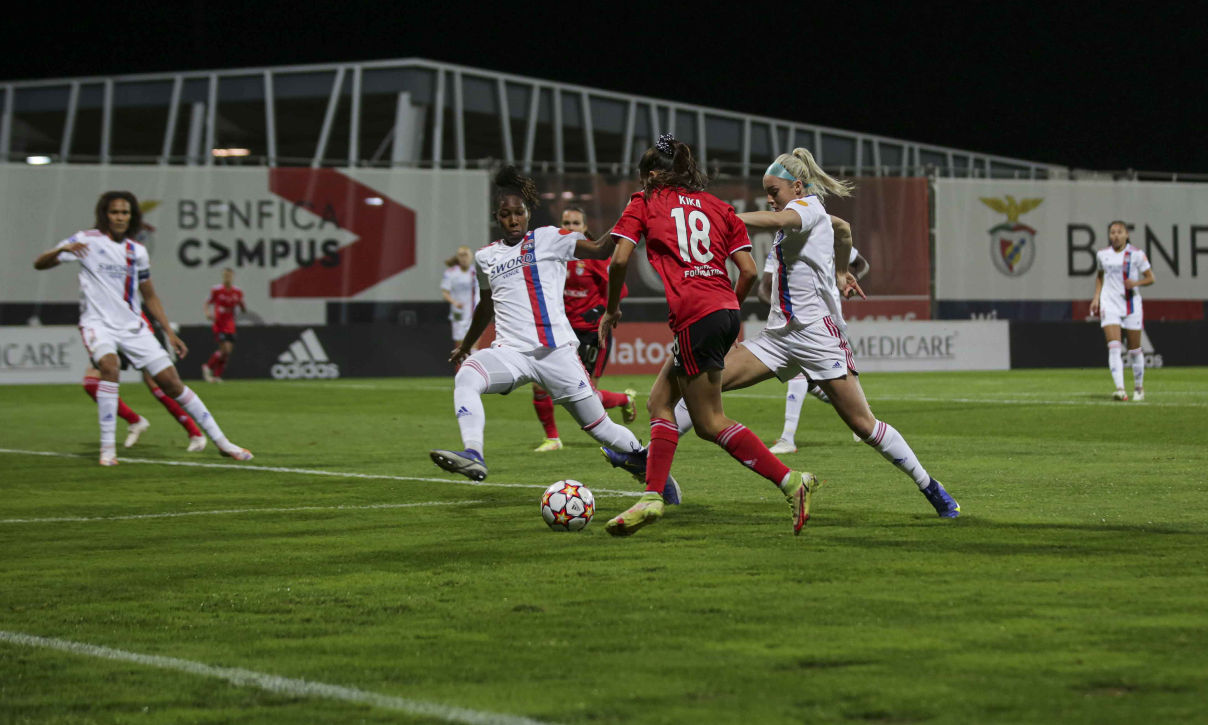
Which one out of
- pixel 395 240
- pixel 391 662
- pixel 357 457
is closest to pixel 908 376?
pixel 395 240

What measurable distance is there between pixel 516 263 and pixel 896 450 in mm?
2566

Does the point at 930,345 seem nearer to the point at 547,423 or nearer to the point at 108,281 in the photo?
the point at 547,423

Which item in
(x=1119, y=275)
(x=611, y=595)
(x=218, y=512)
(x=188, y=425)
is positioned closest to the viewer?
(x=611, y=595)

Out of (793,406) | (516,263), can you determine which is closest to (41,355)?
(793,406)

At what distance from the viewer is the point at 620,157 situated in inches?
2164

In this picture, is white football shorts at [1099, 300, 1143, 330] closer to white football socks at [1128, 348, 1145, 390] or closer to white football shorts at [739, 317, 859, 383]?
white football socks at [1128, 348, 1145, 390]

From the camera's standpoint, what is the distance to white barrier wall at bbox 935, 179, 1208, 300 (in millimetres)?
34906

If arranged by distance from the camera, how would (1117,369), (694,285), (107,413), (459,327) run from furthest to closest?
(459,327) → (1117,369) → (107,413) → (694,285)

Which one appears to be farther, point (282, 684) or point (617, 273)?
point (617, 273)

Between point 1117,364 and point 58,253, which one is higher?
point 58,253

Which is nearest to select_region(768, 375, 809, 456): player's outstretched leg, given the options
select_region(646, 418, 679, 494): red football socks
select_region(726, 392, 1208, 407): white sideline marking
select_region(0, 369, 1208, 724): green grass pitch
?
select_region(0, 369, 1208, 724): green grass pitch

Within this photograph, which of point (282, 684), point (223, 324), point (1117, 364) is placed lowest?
point (282, 684)

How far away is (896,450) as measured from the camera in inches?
315

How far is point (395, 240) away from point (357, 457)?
69.5 feet
